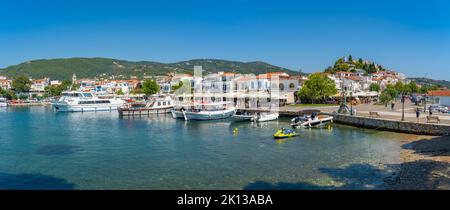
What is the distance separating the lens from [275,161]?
20.4m

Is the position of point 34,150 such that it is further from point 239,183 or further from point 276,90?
point 276,90

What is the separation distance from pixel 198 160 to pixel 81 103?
56.1 meters

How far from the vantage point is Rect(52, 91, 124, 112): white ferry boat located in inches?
2697

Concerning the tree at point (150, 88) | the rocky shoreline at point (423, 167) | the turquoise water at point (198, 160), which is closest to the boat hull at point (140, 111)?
the turquoise water at point (198, 160)

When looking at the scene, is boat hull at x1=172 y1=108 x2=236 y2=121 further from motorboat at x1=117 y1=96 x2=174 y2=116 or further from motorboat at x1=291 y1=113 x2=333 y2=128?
motorboat at x1=291 y1=113 x2=333 y2=128

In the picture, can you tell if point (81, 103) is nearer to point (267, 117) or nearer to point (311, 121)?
point (267, 117)

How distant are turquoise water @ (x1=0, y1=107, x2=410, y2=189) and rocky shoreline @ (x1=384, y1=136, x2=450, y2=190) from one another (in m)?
0.73

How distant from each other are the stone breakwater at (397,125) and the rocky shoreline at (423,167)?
266cm

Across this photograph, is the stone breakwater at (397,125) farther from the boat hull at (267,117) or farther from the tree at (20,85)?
the tree at (20,85)

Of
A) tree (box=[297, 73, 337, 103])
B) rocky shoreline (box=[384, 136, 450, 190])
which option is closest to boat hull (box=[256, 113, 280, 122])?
tree (box=[297, 73, 337, 103])

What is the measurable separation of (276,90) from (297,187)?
5461 centimetres

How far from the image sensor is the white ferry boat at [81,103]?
68.5 meters
